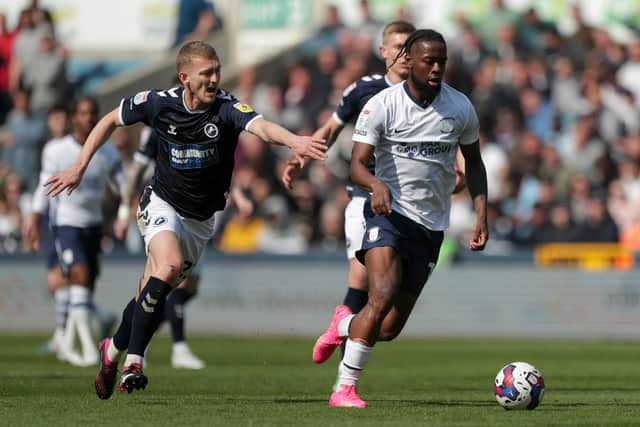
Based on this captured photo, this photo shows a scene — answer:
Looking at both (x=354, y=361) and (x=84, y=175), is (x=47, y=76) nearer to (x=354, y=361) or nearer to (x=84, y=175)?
(x=84, y=175)

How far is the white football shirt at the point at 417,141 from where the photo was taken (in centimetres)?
984

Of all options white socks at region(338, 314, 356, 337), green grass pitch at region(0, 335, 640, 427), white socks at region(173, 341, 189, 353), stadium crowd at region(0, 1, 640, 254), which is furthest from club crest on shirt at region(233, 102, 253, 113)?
stadium crowd at region(0, 1, 640, 254)

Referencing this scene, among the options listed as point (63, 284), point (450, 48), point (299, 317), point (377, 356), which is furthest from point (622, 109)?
point (63, 284)

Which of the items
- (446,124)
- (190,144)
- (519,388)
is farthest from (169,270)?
(519,388)

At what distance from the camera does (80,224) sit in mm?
15336

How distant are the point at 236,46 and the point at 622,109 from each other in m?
9.57

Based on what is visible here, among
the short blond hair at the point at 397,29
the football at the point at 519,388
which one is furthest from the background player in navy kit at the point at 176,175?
the football at the point at 519,388

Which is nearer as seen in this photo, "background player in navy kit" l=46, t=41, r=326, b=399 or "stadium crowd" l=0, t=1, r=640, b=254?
"background player in navy kit" l=46, t=41, r=326, b=399

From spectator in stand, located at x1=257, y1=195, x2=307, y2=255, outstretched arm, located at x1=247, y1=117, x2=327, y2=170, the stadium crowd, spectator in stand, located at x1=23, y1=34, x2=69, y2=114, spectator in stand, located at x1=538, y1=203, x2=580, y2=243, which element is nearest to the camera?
outstretched arm, located at x1=247, y1=117, x2=327, y2=170

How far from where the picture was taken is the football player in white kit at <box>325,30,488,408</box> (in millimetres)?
9734

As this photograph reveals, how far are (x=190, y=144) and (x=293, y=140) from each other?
1.35m

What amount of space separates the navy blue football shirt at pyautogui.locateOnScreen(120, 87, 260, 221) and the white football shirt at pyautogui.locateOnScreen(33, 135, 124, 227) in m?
4.68

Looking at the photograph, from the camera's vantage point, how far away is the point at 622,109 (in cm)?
2352

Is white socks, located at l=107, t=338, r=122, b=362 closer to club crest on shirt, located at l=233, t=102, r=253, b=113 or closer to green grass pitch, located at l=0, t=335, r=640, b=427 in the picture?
green grass pitch, located at l=0, t=335, r=640, b=427
